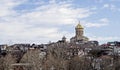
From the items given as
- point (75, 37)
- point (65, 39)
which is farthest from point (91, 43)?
point (65, 39)

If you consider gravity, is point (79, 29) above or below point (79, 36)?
above

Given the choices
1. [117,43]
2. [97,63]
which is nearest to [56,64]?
[97,63]

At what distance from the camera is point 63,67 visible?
4391 cm

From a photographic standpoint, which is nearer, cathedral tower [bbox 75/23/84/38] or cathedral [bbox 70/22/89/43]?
cathedral tower [bbox 75/23/84/38]

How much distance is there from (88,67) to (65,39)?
38691mm

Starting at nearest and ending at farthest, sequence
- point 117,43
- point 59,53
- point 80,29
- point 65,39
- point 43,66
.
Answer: point 43,66
point 59,53
point 65,39
point 80,29
point 117,43

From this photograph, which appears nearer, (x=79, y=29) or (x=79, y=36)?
(x=79, y=29)

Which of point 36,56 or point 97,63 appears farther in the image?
point 97,63

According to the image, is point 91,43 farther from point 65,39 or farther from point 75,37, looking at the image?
point 65,39

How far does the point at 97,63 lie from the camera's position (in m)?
53.9

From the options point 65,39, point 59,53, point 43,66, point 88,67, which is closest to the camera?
point 43,66

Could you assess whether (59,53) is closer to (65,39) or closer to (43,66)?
(43,66)

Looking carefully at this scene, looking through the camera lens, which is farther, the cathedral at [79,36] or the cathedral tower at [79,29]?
the cathedral at [79,36]

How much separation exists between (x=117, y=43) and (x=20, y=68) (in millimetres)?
53742
